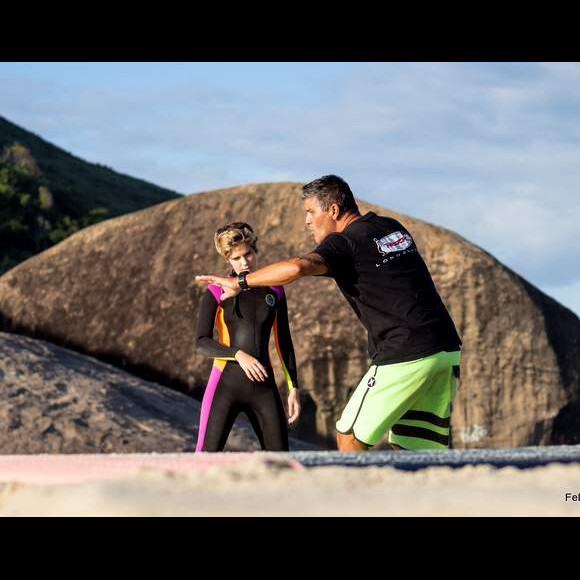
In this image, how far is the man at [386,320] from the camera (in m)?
6.02

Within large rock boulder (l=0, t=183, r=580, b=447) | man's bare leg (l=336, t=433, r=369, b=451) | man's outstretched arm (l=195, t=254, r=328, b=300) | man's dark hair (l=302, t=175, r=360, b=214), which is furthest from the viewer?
large rock boulder (l=0, t=183, r=580, b=447)

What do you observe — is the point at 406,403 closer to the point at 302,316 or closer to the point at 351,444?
the point at 351,444

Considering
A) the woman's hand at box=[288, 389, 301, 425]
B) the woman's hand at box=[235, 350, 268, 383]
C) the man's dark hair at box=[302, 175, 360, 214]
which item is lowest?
the woman's hand at box=[288, 389, 301, 425]

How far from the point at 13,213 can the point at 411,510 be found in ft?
81.8

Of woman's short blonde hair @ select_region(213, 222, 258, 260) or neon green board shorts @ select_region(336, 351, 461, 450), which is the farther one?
woman's short blonde hair @ select_region(213, 222, 258, 260)

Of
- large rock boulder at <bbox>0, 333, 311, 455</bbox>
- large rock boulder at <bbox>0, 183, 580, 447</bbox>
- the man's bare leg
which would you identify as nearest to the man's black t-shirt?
the man's bare leg

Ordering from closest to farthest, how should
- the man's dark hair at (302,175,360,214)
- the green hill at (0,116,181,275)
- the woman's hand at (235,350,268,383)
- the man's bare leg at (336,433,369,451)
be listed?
the man's bare leg at (336,433,369,451), the man's dark hair at (302,175,360,214), the woman's hand at (235,350,268,383), the green hill at (0,116,181,275)

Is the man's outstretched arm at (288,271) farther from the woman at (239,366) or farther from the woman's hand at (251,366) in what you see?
the woman at (239,366)

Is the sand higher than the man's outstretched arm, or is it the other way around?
the man's outstretched arm

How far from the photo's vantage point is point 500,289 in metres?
14.9

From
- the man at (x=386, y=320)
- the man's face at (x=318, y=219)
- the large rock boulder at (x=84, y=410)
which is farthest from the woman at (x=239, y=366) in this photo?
the large rock boulder at (x=84, y=410)

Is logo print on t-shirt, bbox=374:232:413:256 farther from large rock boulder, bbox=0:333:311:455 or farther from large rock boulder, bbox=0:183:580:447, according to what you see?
large rock boulder, bbox=0:183:580:447

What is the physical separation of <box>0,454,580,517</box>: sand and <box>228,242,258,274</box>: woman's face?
3558 mm

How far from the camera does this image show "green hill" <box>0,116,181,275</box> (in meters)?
26.5
